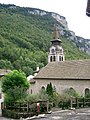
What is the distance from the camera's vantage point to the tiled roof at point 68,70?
4353 cm

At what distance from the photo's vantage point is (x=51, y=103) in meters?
27.4

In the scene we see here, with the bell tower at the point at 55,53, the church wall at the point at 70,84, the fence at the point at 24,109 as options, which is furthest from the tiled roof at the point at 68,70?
the bell tower at the point at 55,53

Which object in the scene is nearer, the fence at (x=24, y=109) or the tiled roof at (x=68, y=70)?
the fence at (x=24, y=109)

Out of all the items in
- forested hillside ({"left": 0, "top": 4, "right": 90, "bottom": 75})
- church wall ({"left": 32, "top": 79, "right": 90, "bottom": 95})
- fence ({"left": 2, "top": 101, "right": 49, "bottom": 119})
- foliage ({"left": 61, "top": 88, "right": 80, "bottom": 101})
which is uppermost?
forested hillside ({"left": 0, "top": 4, "right": 90, "bottom": 75})

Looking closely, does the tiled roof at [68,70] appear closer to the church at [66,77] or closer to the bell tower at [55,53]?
the church at [66,77]

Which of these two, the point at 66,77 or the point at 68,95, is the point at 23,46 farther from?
the point at 68,95

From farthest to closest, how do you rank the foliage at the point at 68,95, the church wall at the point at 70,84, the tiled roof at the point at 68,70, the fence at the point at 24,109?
the tiled roof at the point at 68,70 → the church wall at the point at 70,84 → the foliage at the point at 68,95 → the fence at the point at 24,109

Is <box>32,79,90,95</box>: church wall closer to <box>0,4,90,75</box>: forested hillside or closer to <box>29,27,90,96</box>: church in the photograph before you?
<box>29,27,90,96</box>: church

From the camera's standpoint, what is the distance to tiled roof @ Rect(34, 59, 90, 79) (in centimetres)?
4353

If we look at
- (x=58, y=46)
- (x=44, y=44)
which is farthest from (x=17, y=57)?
(x=58, y=46)

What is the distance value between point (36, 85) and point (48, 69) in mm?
3866

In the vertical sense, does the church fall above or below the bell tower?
below

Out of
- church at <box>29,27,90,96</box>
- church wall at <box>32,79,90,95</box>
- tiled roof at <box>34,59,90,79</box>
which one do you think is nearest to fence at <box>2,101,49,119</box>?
church wall at <box>32,79,90,95</box>

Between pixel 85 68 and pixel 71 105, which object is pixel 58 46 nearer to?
pixel 85 68
